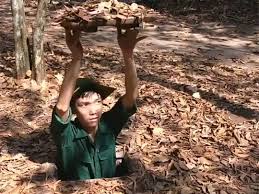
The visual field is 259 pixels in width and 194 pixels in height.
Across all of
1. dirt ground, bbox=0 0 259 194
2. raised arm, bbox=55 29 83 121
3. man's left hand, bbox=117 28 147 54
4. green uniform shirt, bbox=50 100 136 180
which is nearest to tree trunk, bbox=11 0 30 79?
dirt ground, bbox=0 0 259 194

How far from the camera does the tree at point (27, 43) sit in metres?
6.27

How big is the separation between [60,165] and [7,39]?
543 centimetres

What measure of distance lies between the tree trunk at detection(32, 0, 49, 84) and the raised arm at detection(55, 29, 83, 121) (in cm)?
268

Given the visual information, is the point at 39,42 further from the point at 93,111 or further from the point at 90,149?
the point at 93,111

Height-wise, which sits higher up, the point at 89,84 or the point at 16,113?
the point at 89,84

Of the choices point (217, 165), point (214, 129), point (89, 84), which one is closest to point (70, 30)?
point (89, 84)

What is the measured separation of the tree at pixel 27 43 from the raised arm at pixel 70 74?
2690mm

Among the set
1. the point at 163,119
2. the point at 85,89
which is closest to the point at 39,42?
the point at 163,119

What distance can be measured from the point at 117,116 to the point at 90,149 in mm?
357

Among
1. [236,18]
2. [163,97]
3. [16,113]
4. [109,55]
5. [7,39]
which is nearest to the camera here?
[16,113]

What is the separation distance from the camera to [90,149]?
420 centimetres

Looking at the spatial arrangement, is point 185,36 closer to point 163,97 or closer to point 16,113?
point 163,97

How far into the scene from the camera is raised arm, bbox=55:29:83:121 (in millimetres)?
3633

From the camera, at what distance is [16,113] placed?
5746mm
